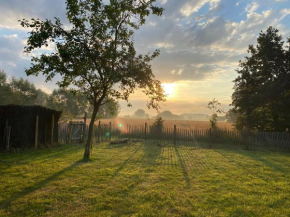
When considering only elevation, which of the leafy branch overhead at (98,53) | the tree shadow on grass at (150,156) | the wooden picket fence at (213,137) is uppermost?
the leafy branch overhead at (98,53)

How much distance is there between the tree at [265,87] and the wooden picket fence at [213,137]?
3008 mm

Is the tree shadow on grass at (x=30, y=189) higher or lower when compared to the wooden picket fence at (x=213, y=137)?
lower

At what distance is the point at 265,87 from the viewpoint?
1938 cm

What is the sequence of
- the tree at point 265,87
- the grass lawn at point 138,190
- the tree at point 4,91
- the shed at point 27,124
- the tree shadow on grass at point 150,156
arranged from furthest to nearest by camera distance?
the tree at point 4,91
the tree at point 265,87
the shed at point 27,124
the tree shadow on grass at point 150,156
the grass lawn at point 138,190

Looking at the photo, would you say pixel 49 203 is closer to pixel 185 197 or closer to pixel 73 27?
pixel 185 197

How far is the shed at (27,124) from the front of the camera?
11242 millimetres

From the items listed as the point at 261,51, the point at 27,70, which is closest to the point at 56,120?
the point at 27,70

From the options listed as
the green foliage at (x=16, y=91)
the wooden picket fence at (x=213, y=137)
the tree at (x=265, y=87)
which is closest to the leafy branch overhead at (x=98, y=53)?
the wooden picket fence at (x=213, y=137)

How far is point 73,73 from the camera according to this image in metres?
8.95

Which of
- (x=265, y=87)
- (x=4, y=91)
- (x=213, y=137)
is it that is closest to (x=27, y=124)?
(x=213, y=137)

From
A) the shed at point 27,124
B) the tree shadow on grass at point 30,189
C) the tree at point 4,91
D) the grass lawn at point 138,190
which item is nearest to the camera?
the grass lawn at point 138,190

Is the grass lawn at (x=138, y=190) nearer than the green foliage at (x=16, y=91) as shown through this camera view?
Yes

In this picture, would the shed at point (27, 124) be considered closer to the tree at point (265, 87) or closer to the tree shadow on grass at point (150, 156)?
the tree shadow on grass at point (150, 156)

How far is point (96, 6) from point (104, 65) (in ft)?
8.96
